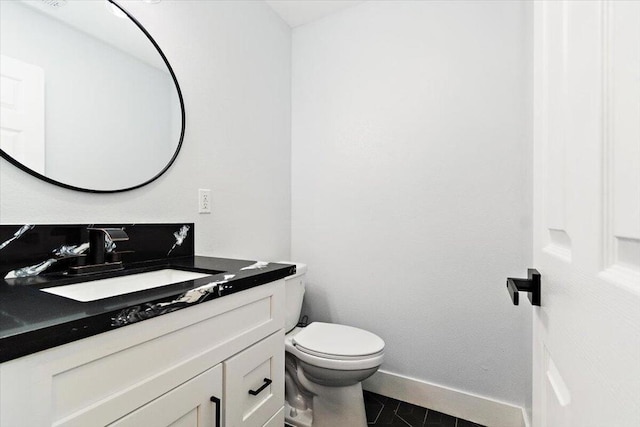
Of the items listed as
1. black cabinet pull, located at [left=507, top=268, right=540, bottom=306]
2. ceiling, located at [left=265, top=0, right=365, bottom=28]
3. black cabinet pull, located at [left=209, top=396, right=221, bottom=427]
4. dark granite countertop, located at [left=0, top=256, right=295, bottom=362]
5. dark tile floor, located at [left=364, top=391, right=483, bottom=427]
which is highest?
ceiling, located at [left=265, top=0, right=365, bottom=28]

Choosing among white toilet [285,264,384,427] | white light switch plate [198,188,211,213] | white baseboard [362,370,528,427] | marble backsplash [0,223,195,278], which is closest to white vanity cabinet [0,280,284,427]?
white toilet [285,264,384,427]

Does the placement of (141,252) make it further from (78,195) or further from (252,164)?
(252,164)

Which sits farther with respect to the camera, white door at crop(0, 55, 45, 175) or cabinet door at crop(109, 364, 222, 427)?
white door at crop(0, 55, 45, 175)

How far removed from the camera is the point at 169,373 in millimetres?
713

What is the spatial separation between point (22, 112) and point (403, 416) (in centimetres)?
215

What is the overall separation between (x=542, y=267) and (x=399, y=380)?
4.99 ft

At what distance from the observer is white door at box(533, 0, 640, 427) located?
0.27 meters

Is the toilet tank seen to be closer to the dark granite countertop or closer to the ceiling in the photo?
the dark granite countertop

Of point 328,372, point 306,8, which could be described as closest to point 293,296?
point 328,372

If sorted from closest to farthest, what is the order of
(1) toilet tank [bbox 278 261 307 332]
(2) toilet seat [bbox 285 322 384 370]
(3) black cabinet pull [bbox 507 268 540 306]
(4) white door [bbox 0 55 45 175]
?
1. (3) black cabinet pull [bbox 507 268 540 306]
2. (4) white door [bbox 0 55 45 175]
3. (2) toilet seat [bbox 285 322 384 370]
4. (1) toilet tank [bbox 278 261 307 332]

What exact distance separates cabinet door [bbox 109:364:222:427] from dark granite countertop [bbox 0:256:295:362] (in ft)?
0.66

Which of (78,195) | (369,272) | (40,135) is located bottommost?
(369,272)

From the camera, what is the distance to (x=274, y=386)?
3.57 feet

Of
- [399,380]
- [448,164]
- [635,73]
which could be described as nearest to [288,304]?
[399,380]
